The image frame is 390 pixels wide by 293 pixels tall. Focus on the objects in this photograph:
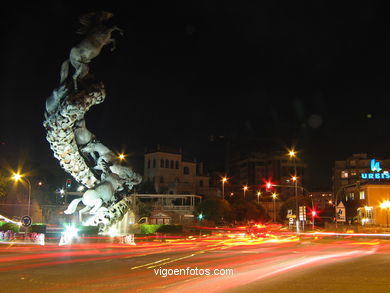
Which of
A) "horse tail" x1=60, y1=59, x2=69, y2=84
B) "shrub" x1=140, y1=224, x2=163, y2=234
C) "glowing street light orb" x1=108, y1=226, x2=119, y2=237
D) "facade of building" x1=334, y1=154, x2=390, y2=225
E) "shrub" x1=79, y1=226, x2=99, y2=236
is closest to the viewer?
"horse tail" x1=60, y1=59, x2=69, y2=84

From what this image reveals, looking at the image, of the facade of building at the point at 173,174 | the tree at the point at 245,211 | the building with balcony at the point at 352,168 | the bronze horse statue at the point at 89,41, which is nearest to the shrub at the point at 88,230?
the bronze horse statue at the point at 89,41

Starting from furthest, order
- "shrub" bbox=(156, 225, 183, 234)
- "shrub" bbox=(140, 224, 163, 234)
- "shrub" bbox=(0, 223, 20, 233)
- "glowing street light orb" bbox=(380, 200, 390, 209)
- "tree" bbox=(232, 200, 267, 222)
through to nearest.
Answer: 1. "tree" bbox=(232, 200, 267, 222)
2. "glowing street light orb" bbox=(380, 200, 390, 209)
3. "shrub" bbox=(156, 225, 183, 234)
4. "shrub" bbox=(140, 224, 163, 234)
5. "shrub" bbox=(0, 223, 20, 233)

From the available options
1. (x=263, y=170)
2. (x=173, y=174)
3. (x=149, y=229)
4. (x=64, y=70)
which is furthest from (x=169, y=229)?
(x=263, y=170)

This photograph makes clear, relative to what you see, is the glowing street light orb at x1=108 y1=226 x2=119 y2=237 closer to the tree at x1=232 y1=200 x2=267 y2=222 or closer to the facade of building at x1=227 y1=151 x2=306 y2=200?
the tree at x1=232 y1=200 x2=267 y2=222

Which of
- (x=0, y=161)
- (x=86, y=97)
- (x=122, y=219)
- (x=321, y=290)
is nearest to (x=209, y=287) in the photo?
(x=321, y=290)

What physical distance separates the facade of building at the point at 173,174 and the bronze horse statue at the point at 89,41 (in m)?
64.7

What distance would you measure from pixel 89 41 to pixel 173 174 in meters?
70.0

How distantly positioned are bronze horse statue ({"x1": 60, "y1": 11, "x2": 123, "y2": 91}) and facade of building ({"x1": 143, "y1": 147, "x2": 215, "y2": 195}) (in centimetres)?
6465

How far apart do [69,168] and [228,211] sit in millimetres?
38737

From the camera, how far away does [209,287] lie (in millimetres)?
9898

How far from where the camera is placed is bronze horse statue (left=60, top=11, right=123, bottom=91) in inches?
984

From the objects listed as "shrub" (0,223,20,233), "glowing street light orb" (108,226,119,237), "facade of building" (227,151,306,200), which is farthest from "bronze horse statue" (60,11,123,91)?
"facade of building" (227,151,306,200)

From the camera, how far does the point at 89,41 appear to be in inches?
982

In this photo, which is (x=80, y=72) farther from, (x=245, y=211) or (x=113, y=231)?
(x=245, y=211)
